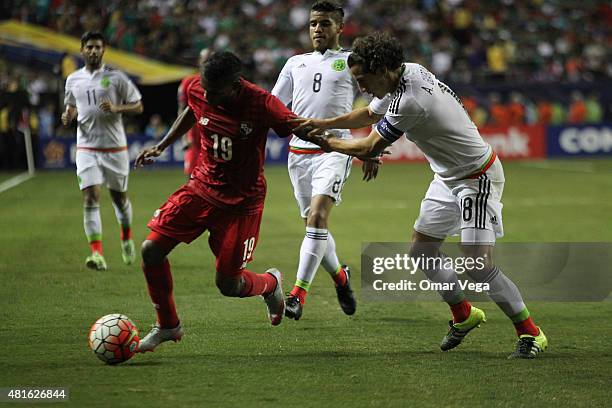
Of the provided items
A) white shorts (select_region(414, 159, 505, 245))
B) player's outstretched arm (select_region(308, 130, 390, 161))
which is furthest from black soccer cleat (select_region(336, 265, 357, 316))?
player's outstretched arm (select_region(308, 130, 390, 161))

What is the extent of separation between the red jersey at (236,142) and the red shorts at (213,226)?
2.6 inches

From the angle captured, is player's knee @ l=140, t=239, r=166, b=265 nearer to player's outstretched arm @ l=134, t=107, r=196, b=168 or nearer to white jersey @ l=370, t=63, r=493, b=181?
player's outstretched arm @ l=134, t=107, r=196, b=168

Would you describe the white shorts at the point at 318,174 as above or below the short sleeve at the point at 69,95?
above

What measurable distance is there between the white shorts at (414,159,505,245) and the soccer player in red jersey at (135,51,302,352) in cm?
120

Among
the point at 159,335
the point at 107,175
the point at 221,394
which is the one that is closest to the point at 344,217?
the point at 107,175

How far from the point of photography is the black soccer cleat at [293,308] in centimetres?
783

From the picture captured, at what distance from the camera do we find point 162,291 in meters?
6.84

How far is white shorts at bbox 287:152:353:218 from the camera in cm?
845

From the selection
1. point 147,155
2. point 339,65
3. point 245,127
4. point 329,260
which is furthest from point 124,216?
point 245,127

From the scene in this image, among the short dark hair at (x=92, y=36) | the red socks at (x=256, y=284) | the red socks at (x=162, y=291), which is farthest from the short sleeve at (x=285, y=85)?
the short dark hair at (x=92, y=36)

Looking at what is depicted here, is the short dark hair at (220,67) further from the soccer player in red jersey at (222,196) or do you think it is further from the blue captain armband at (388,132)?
the blue captain armband at (388,132)

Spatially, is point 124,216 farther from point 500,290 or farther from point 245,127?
point 500,290

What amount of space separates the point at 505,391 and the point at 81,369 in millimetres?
2670

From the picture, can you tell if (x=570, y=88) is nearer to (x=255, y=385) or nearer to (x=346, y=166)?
(x=346, y=166)
